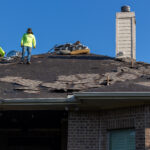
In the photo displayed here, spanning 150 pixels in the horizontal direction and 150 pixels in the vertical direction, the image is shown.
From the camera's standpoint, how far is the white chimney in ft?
59.4

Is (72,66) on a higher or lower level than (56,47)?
lower

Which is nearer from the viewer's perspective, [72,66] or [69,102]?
[69,102]

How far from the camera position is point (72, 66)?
49.0ft

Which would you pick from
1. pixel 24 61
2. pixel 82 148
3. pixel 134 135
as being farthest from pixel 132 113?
pixel 24 61

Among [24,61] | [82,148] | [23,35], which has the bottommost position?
[82,148]

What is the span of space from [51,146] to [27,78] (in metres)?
2.16

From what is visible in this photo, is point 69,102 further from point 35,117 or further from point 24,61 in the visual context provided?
point 24,61

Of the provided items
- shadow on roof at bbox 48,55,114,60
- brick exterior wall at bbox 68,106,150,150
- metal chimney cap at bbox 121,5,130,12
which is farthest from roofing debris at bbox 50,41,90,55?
brick exterior wall at bbox 68,106,150,150

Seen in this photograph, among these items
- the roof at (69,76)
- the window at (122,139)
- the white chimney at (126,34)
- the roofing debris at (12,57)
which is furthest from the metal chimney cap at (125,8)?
the window at (122,139)

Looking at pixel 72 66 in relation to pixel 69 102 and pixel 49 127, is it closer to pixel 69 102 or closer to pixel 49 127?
pixel 49 127

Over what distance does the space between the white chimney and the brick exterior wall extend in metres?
7.50

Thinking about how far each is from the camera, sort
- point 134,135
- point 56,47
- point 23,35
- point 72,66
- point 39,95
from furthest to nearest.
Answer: point 56,47, point 23,35, point 72,66, point 39,95, point 134,135

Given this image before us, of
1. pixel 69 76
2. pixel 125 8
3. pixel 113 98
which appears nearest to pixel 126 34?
pixel 125 8

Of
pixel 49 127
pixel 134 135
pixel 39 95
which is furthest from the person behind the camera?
pixel 49 127
